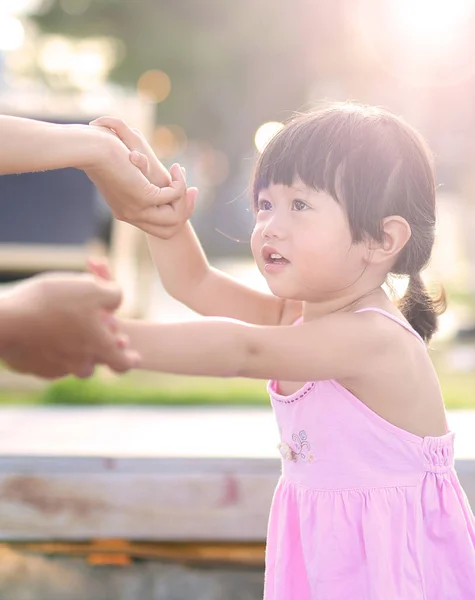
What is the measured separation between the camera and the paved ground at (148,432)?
7.93ft

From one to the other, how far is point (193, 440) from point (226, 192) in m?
23.7

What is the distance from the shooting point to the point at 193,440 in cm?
258

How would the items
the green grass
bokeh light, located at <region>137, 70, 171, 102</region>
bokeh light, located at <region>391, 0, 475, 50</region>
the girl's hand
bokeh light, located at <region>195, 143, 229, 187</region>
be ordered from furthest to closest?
bokeh light, located at <region>195, 143, 229, 187</region>, bokeh light, located at <region>137, 70, 171, 102</region>, bokeh light, located at <region>391, 0, 475, 50</region>, the green grass, the girl's hand

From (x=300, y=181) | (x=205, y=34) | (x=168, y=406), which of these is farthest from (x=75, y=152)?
(x=205, y=34)

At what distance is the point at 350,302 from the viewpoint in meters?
1.69

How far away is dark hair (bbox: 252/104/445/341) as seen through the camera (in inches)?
61.6

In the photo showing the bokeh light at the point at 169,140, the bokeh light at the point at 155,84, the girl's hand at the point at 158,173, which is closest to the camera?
the girl's hand at the point at 158,173

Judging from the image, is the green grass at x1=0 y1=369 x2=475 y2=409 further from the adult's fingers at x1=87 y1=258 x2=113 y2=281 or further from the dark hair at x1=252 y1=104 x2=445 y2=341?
the adult's fingers at x1=87 y1=258 x2=113 y2=281

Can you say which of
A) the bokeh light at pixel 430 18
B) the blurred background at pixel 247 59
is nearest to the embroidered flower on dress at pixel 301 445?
the blurred background at pixel 247 59

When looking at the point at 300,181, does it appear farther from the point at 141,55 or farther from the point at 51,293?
the point at 141,55

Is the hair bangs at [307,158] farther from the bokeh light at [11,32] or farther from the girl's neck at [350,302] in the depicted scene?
the bokeh light at [11,32]

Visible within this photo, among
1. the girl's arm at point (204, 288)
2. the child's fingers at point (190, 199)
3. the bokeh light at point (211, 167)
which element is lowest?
the girl's arm at point (204, 288)

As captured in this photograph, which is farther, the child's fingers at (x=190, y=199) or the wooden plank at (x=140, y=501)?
the wooden plank at (x=140, y=501)

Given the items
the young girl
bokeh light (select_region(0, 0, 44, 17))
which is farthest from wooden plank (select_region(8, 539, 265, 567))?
bokeh light (select_region(0, 0, 44, 17))
